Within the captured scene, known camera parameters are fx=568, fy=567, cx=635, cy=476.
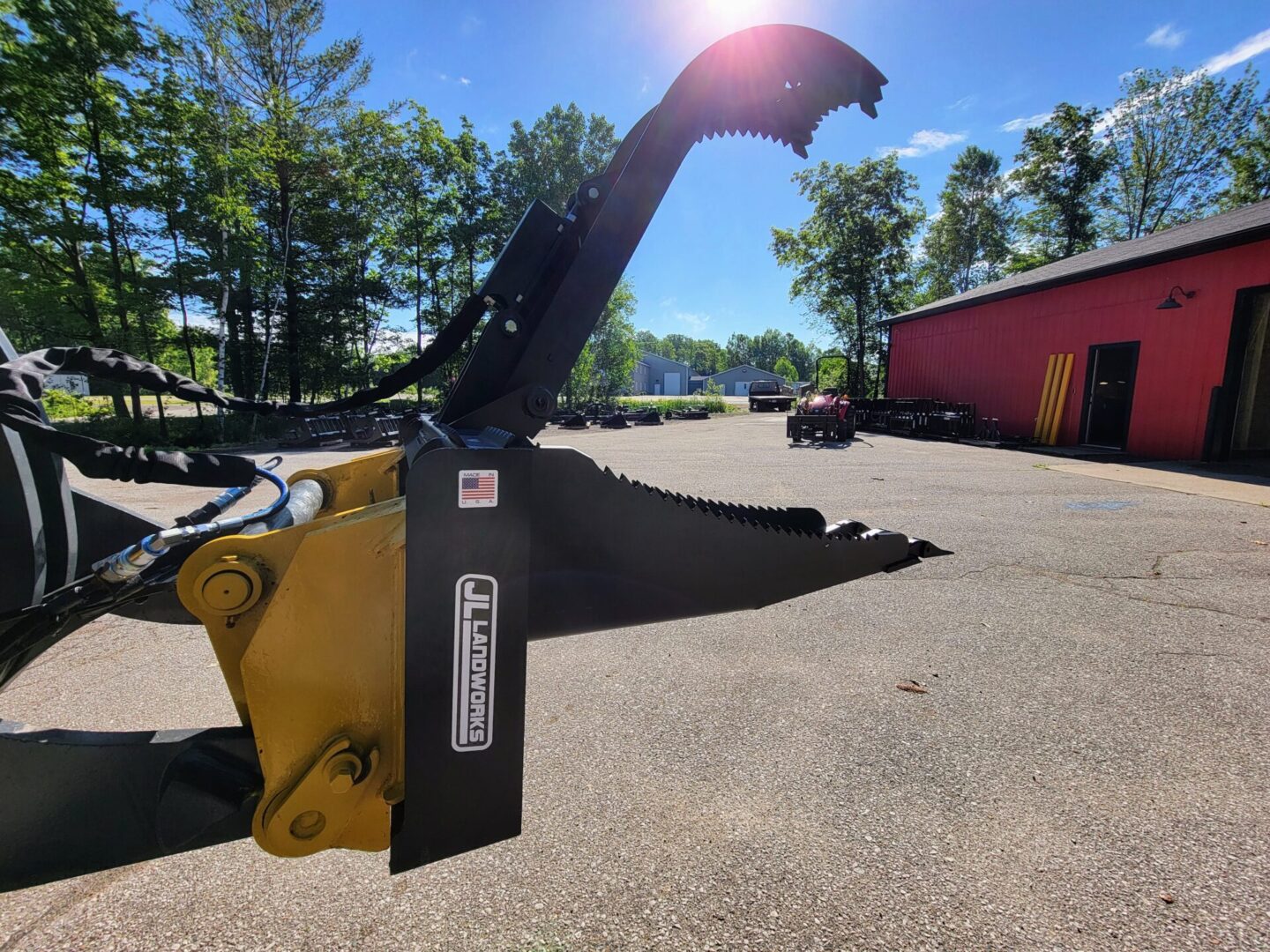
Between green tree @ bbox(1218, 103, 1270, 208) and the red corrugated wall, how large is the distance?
2005 cm

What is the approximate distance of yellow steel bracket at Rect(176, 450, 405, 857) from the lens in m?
0.91

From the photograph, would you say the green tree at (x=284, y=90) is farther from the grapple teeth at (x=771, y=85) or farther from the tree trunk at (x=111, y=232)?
the grapple teeth at (x=771, y=85)

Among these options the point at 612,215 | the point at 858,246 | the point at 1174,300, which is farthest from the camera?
the point at 858,246

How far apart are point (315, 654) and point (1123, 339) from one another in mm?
17927

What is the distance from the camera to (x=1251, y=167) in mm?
26938

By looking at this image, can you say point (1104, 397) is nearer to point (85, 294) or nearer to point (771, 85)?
point (771, 85)

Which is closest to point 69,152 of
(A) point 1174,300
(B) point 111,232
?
(B) point 111,232

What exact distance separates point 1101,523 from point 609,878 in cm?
684

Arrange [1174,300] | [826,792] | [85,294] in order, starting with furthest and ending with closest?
[85,294] < [1174,300] < [826,792]

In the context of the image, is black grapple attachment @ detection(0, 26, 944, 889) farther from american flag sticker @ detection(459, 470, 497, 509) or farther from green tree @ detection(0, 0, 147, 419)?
green tree @ detection(0, 0, 147, 419)

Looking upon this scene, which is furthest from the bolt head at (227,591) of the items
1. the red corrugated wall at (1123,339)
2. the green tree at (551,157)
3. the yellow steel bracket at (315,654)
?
the green tree at (551,157)

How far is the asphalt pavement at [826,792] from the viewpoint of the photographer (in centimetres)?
156

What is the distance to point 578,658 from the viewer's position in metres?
Answer: 3.16

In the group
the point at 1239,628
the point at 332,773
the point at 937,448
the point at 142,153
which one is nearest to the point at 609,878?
the point at 332,773
